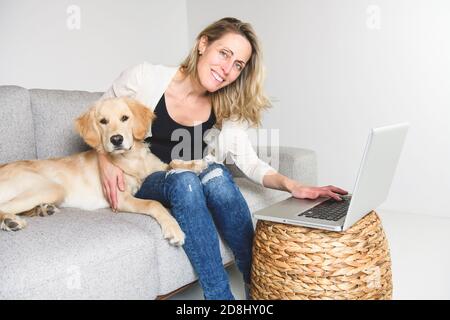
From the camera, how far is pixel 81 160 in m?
1.77

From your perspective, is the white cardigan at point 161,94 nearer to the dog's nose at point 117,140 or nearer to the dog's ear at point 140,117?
the dog's ear at point 140,117

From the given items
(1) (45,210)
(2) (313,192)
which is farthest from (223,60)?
(1) (45,210)

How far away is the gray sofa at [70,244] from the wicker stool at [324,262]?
1.06ft

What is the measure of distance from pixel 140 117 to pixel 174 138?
20cm

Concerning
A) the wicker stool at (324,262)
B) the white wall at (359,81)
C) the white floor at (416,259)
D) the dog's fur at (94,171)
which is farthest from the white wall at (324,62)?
the wicker stool at (324,262)

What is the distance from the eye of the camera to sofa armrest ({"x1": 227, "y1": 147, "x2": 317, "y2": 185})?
2.06 meters

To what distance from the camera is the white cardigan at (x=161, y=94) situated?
69.6 inches

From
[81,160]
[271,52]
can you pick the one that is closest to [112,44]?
[271,52]

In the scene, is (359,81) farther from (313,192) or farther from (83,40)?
(83,40)

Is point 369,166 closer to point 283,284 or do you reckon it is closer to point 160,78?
point 283,284

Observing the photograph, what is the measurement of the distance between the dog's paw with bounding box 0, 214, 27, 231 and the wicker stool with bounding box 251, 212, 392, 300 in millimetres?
731

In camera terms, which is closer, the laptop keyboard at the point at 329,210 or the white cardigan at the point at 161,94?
the laptop keyboard at the point at 329,210

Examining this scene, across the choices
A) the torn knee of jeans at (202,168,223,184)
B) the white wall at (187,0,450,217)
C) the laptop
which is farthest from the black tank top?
the white wall at (187,0,450,217)

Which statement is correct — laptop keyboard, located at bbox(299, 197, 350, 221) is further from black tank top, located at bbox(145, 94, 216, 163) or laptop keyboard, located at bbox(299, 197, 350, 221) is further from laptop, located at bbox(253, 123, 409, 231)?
black tank top, located at bbox(145, 94, 216, 163)
